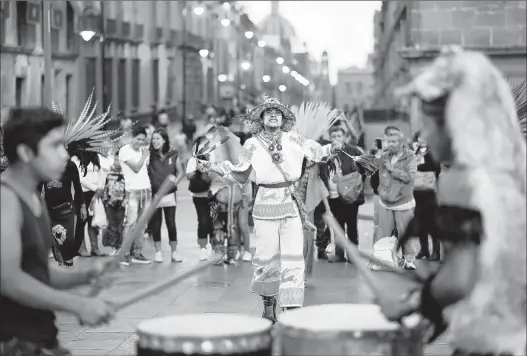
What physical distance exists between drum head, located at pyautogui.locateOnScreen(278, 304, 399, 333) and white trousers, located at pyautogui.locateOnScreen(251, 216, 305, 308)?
17.8ft

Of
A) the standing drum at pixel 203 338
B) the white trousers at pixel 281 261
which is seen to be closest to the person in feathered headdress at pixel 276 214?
the white trousers at pixel 281 261

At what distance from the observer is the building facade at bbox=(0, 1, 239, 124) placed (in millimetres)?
31817

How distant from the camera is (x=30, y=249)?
5172 mm

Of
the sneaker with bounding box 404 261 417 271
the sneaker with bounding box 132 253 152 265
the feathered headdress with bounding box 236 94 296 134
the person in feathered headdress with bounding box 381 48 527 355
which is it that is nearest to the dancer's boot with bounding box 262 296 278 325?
the feathered headdress with bounding box 236 94 296 134

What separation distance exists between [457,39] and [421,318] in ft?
82.5

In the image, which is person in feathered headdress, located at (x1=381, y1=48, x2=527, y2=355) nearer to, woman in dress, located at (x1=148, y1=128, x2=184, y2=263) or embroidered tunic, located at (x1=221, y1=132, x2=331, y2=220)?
embroidered tunic, located at (x1=221, y1=132, x2=331, y2=220)

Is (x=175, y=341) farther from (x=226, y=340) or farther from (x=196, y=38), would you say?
(x=196, y=38)

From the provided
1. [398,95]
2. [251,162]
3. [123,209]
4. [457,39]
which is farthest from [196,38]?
[398,95]

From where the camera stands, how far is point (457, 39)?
29.6 m

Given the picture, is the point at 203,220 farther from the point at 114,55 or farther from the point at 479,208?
the point at 114,55

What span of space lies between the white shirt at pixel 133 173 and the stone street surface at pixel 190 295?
1.00 m

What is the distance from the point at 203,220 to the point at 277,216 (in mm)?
5367

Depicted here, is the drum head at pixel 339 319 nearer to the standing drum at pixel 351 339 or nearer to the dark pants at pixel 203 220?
the standing drum at pixel 351 339

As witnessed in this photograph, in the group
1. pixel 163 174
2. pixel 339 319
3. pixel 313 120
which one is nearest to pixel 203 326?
pixel 339 319
